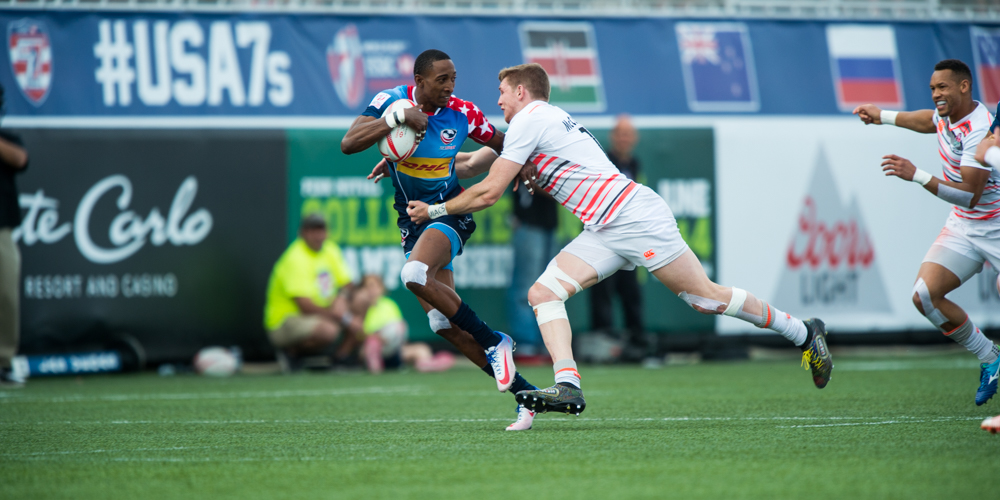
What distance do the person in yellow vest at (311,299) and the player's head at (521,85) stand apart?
5217 mm

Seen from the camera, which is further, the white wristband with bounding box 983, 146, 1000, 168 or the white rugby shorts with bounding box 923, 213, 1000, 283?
the white rugby shorts with bounding box 923, 213, 1000, 283

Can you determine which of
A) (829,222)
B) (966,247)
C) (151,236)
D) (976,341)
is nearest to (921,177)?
(966,247)

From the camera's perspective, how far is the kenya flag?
1255cm

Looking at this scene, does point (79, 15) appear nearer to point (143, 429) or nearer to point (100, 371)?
point (100, 371)

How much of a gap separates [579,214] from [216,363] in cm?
606

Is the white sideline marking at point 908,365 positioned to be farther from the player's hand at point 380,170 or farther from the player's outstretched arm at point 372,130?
the player's outstretched arm at point 372,130

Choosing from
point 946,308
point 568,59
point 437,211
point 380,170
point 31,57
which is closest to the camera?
point 437,211

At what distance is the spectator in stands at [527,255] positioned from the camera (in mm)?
11766

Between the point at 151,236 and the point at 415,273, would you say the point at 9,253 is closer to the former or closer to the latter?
the point at 151,236

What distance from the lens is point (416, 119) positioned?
6.06m

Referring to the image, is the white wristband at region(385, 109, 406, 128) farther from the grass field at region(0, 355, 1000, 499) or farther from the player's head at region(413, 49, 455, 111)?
the grass field at region(0, 355, 1000, 499)

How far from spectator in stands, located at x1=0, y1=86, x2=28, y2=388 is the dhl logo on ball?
490 cm

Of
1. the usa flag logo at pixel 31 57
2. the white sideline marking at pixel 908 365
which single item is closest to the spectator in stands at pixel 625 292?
the white sideline marking at pixel 908 365

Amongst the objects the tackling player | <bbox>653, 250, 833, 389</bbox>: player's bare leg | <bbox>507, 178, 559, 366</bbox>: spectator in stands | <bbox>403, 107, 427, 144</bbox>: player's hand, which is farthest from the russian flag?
<bbox>403, 107, 427, 144</bbox>: player's hand
